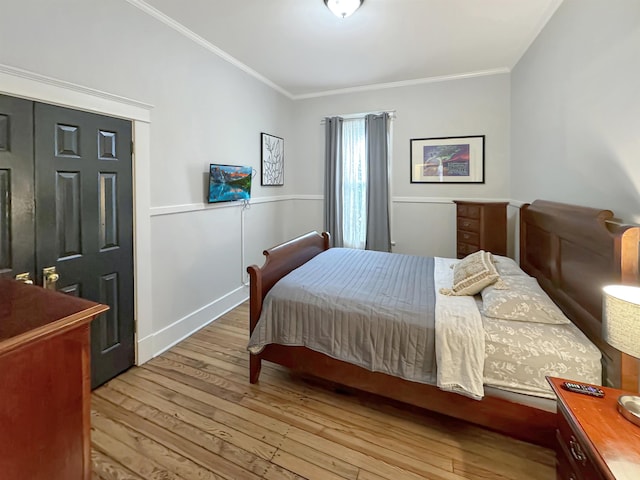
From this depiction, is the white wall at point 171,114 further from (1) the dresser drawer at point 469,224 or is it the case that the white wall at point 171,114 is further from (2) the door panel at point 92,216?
(1) the dresser drawer at point 469,224

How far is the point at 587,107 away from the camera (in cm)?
195

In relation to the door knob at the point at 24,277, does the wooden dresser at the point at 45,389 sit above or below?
below

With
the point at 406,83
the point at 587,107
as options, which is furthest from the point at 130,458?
the point at 406,83

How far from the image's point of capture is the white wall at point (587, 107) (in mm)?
1557

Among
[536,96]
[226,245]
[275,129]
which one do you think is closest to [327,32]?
[275,129]

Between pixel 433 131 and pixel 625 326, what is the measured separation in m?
3.54

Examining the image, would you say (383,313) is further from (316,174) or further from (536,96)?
(316,174)

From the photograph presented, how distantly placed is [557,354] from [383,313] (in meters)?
0.89

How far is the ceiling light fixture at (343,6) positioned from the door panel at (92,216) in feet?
5.92

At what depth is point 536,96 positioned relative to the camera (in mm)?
2857

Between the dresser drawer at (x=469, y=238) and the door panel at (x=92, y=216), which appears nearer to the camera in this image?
the door panel at (x=92, y=216)

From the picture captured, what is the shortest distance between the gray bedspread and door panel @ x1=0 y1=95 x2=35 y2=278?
4.78 ft

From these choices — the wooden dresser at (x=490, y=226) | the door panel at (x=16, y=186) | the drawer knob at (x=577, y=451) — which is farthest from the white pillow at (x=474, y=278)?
the door panel at (x=16, y=186)

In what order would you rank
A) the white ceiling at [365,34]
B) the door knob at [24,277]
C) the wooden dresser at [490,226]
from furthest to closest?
the wooden dresser at [490,226]
the white ceiling at [365,34]
the door knob at [24,277]
